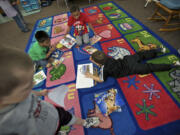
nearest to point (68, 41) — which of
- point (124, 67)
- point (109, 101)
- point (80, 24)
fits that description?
point (80, 24)

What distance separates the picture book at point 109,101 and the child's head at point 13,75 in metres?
1.08

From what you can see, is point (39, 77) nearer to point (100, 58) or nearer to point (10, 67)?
point (100, 58)

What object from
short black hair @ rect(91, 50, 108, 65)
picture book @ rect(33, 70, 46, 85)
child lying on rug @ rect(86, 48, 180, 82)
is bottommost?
picture book @ rect(33, 70, 46, 85)

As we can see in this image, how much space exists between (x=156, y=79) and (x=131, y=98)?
476 millimetres

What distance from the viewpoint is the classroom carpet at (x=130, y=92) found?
1.28m

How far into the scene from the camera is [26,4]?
4.47 m

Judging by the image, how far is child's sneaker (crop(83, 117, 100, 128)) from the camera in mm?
1331

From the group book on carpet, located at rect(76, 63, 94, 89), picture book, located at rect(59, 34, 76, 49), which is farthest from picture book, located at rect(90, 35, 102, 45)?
book on carpet, located at rect(76, 63, 94, 89)

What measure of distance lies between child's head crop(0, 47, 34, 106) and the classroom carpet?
1.64 feet

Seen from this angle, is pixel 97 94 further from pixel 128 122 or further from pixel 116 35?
pixel 116 35

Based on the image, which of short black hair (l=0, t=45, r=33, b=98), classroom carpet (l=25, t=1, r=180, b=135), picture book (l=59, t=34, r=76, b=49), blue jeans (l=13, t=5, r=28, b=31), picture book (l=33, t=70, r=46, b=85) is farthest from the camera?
blue jeans (l=13, t=5, r=28, b=31)

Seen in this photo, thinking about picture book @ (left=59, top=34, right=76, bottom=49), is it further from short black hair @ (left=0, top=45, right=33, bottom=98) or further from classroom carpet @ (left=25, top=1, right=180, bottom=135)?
short black hair @ (left=0, top=45, right=33, bottom=98)

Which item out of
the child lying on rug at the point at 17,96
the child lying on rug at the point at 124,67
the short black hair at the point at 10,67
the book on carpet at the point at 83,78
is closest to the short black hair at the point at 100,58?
the child lying on rug at the point at 124,67

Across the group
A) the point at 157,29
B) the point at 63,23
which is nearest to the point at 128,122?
the point at 157,29
